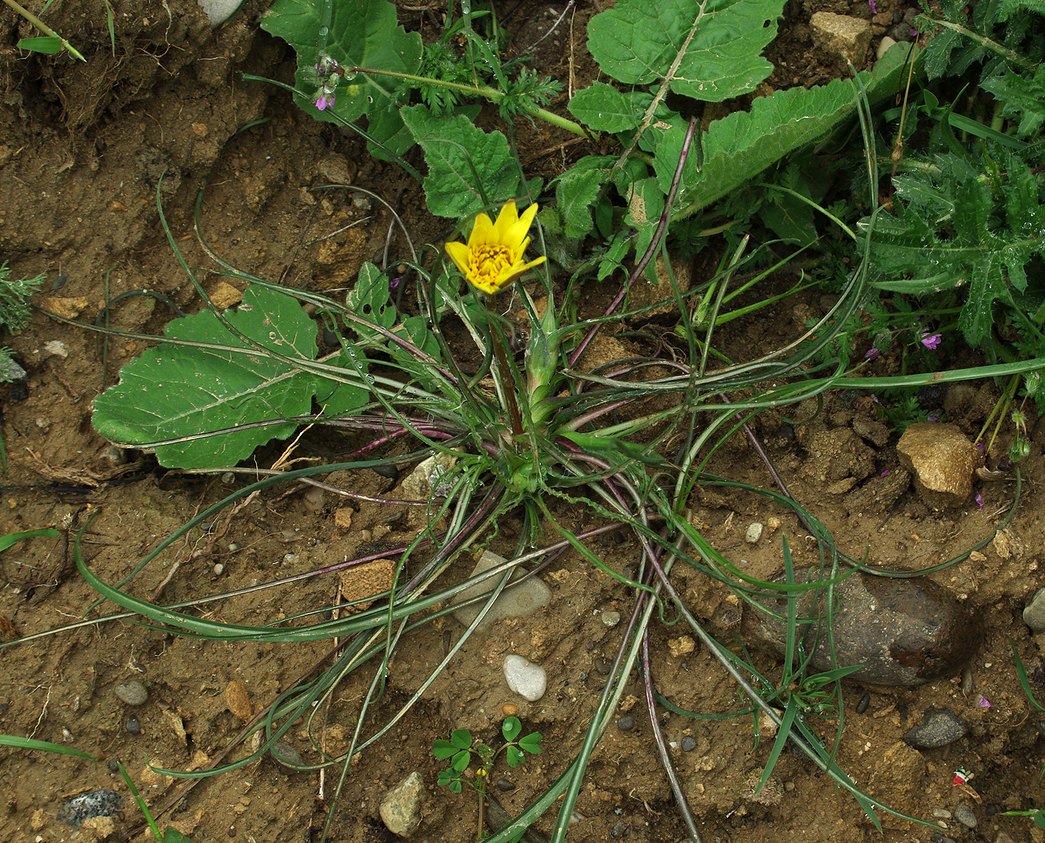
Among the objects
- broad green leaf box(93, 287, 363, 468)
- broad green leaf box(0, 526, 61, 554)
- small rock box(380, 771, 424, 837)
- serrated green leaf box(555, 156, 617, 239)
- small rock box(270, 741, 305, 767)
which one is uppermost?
serrated green leaf box(555, 156, 617, 239)

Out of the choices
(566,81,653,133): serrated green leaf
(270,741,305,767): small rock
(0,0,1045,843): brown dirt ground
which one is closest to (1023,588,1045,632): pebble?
(0,0,1045,843): brown dirt ground

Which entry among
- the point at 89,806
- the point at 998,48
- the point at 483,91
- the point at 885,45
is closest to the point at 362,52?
the point at 483,91

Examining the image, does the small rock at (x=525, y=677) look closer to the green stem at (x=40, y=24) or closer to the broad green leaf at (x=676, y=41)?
the broad green leaf at (x=676, y=41)

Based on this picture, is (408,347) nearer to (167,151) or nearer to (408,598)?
(408,598)

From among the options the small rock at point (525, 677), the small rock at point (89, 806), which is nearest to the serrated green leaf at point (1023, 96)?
the small rock at point (525, 677)

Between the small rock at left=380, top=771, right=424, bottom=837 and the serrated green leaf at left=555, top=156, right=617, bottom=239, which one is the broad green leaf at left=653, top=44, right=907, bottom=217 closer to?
the serrated green leaf at left=555, top=156, right=617, bottom=239

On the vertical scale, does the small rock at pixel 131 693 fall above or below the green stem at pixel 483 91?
below
